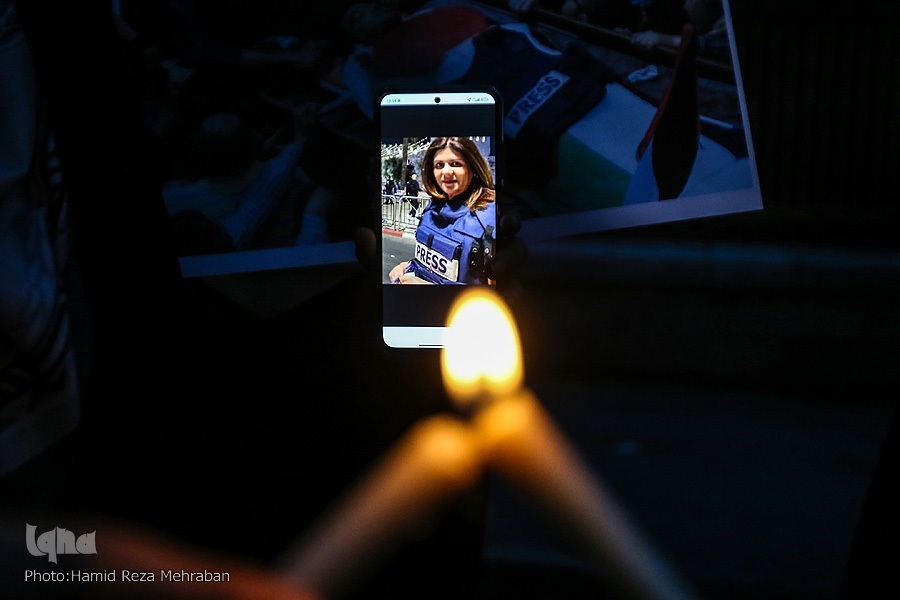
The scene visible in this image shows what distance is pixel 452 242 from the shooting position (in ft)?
3.24

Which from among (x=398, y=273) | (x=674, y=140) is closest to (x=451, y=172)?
(x=398, y=273)

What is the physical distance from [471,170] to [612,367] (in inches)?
49.1

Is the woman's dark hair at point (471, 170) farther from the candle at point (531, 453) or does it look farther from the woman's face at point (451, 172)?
the candle at point (531, 453)

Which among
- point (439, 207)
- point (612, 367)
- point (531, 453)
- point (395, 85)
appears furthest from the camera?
point (612, 367)

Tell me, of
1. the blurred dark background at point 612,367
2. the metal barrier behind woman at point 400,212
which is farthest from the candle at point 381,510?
the metal barrier behind woman at point 400,212

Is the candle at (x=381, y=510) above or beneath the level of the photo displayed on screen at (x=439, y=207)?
beneath

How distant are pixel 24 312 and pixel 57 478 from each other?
0.18 metres

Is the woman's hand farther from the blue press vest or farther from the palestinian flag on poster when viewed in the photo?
the palestinian flag on poster

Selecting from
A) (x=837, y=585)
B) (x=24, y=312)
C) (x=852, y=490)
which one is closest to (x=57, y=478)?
(x=24, y=312)

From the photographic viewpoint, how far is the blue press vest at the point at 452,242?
982mm
